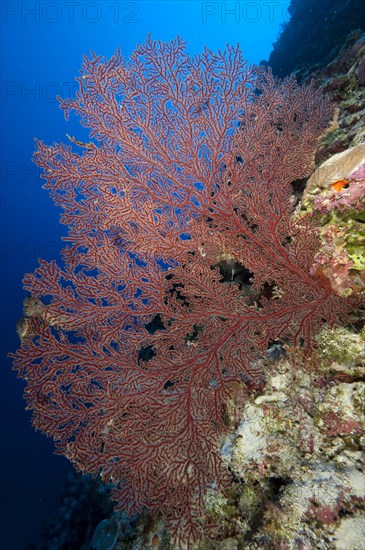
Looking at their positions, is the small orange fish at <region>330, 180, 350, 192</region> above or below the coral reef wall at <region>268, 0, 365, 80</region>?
below

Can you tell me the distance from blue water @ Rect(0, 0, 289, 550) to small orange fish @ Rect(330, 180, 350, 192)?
3091 cm

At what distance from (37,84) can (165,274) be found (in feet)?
356

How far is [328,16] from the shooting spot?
1079 cm

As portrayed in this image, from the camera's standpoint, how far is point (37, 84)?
86875mm

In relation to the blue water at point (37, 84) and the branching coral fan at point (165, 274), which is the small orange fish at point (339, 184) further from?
the blue water at point (37, 84)

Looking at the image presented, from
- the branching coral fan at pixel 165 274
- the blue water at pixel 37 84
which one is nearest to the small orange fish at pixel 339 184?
the branching coral fan at pixel 165 274

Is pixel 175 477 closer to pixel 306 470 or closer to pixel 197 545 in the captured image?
pixel 197 545

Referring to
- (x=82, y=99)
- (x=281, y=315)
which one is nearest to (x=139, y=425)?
(x=281, y=315)

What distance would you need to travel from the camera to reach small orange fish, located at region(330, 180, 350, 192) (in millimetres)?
2598

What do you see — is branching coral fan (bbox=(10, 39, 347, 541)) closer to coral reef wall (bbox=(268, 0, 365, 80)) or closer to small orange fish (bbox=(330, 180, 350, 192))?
small orange fish (bbox=(330, 180, 350, 192))

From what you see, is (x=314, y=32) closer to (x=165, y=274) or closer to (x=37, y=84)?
(x=165, y=274)

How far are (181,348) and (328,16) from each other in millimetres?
13710

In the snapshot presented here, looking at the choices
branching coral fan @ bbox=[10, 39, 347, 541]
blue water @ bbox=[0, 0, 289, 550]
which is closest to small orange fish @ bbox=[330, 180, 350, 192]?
branching coral fan @ bbox=[10, 39, 347, 541]

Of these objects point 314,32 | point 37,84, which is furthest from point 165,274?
point 37,84
